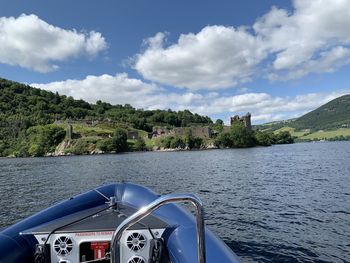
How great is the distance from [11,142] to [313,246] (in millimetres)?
177282

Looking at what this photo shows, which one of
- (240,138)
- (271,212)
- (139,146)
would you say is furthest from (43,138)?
(271,212)

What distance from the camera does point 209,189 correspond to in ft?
90.4

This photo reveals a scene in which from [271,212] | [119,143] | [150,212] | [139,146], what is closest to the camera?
[150,212]

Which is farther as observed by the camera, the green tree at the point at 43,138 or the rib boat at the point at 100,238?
the green tree at the point at 43,138

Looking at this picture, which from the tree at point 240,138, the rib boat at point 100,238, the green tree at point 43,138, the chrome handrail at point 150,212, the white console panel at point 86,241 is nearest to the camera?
the chrome handrail at point 150,212

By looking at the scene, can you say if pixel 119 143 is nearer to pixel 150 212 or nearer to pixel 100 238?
pixel 100 238

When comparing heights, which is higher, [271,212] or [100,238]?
[100,238]

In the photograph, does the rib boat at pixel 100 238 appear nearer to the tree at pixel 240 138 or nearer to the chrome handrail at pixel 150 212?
the chrome handrail at pixel 150 212

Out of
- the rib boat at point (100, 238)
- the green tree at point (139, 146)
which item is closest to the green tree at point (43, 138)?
the green tree at point (139, 146)

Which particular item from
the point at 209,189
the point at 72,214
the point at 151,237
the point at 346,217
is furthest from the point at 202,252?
the point at 209,189

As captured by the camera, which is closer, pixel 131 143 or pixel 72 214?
pixel 72 214

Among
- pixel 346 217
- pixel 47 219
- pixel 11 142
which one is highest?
pixel 11 142

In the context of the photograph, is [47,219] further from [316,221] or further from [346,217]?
[346,217]

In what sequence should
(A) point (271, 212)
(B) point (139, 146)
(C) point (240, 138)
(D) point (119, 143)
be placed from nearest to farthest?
(A) point (271, 212) < (D) point (119, 143) < (C) point (240, 138) < (B) point (139, 146)
